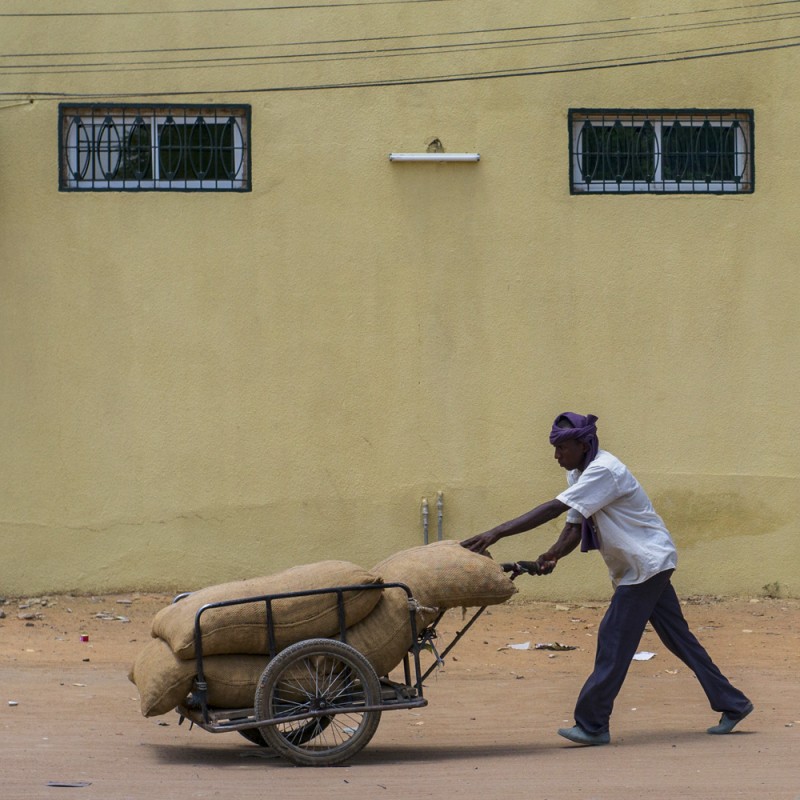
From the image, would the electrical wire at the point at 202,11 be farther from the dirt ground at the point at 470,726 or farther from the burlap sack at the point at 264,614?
the burlap sack at the point at 264,614

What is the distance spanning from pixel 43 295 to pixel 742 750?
709cm

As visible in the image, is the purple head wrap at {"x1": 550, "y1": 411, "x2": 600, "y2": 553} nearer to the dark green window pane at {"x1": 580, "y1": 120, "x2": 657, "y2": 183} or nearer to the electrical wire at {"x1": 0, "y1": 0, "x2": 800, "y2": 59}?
the dark green window pane at {"x1": 580, "y1": 120, "x2": 657, "y2": 183}

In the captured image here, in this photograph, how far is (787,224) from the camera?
1178 cm

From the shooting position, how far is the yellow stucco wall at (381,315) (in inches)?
452

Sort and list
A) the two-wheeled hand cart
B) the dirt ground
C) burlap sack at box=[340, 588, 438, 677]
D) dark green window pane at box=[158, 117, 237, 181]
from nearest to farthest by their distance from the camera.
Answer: the dirt ground
the two-wheeled hand cart
burlap sack at box=[340, 588, 438, 677]
dark green window pane at box=[158, 117, 237, 181]

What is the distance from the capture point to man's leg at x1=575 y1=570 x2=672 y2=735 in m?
6.93

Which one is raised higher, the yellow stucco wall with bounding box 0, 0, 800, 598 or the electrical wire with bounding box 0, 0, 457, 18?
the electrical wire with bounding box 0, 0, 457, 18

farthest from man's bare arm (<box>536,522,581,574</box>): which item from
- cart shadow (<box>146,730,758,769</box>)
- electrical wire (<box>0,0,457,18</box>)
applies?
electrical wire (<box>0,0,457,18</box>)

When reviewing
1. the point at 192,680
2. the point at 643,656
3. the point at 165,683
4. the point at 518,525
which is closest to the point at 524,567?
the point at 518,525

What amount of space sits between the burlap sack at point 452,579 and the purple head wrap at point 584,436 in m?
0.53

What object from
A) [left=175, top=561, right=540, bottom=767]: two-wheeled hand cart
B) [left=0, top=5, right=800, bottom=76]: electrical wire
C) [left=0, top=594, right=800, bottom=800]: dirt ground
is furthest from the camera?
[left=0, top=5, right=800, bottom=76]: electrical wire

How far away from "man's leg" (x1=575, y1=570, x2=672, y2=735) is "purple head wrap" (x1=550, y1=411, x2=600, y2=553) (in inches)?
12.0

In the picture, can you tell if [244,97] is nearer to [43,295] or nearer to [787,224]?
[43,295]

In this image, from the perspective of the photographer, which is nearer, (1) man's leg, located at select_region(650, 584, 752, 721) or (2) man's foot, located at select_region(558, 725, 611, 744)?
(2) man's foot, located at select_region(558, 725, 611, 744)
